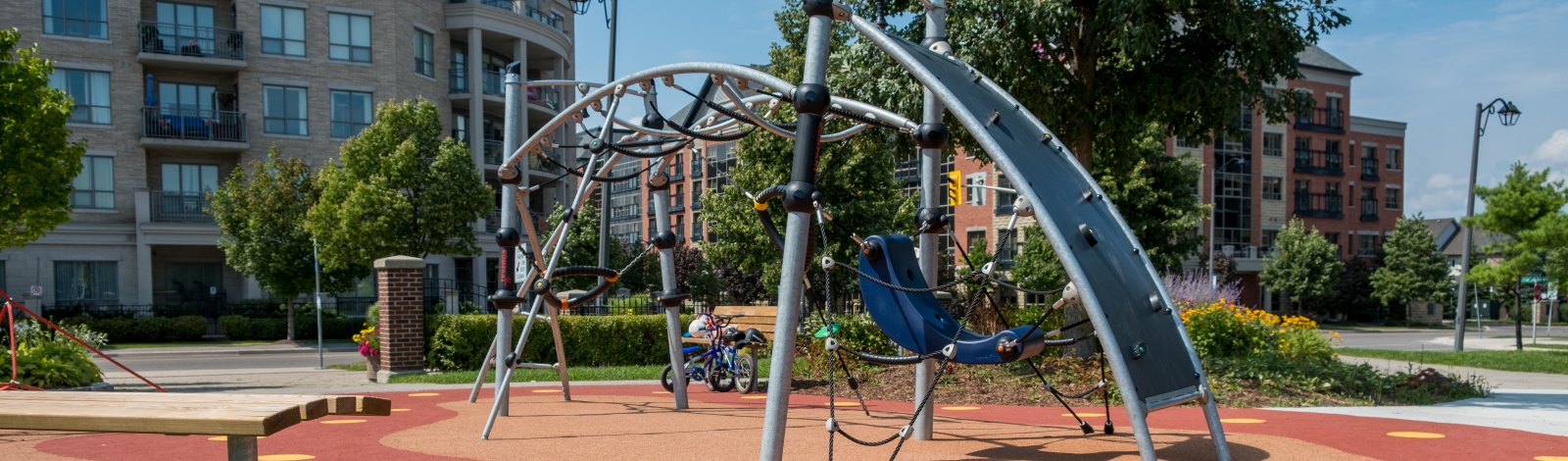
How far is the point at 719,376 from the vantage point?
1319cm

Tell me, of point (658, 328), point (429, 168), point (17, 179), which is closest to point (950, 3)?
point (658, 328)

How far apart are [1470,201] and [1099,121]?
1803 cm

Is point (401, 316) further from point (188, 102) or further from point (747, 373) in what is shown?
point (188, 102)

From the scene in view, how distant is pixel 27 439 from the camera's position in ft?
27.2

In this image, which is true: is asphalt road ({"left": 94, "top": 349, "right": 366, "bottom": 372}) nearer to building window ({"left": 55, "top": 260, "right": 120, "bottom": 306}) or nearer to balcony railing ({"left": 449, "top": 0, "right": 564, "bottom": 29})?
building window ({"left": 55, "top": 260, "right": 120, "bottom": 306})

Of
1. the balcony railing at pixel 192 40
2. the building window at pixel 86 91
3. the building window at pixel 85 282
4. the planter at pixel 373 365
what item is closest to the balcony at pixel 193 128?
the building window at pixel 86 91

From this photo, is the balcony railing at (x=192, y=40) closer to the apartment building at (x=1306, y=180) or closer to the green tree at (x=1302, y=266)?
the apartment building at (x=1306, y=180)

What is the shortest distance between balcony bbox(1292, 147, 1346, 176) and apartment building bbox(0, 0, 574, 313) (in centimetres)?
4185

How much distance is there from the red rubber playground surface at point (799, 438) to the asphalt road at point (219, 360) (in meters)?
15.1

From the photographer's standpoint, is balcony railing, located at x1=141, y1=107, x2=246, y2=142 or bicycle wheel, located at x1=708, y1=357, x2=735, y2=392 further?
balcony railing, located at x1=141, y1=107, x2=246, y2=142

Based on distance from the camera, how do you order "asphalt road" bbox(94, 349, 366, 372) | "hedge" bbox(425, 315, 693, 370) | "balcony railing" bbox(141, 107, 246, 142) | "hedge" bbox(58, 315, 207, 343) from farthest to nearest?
"balcony railing" bbox(141, 107, 246, 142)
"hedge" bbox(58, 315, 207, 343)
"asphalt road" bbox(94, 349, 366, 372)
"hedge" bbox(425, 315, 693, 370)

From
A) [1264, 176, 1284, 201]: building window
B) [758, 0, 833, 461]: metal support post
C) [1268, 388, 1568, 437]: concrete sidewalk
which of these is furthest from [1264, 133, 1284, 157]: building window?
[758, 0, 833, 461]: metal support post

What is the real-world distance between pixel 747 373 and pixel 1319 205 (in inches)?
2161

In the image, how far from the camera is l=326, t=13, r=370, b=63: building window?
36375mm
